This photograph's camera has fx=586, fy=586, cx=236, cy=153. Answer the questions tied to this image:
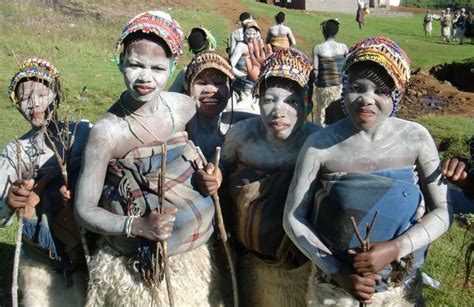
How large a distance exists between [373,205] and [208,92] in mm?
1465

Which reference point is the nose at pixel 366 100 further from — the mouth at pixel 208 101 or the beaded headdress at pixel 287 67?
the mouth at pixel 208 101

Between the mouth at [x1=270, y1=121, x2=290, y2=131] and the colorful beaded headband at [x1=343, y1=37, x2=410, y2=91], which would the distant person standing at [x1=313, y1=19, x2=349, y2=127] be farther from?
the colorful beaded headband at [x1=343, y1=37, x2=410, y2=91]

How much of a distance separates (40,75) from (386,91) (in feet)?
6.16

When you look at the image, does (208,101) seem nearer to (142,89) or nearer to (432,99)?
(142,89)

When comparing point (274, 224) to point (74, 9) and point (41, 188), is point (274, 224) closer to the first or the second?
point (41, 188)

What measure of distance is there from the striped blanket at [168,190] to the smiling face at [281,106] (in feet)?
1.51

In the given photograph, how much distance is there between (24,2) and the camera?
21.3m

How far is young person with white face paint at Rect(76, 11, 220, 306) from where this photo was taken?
2.87 m

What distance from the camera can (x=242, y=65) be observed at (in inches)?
262

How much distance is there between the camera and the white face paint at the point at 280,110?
9.96 feet

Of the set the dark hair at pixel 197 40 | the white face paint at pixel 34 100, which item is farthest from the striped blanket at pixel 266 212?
the dark hair at pixel 197 40

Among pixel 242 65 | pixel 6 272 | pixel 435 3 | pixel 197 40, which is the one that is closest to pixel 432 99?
pixel 242 65

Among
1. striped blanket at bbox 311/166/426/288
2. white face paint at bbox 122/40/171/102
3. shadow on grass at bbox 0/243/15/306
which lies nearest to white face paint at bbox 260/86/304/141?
striped blanket at bbox 311/166/426/288

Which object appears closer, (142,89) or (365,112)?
(365,112)
